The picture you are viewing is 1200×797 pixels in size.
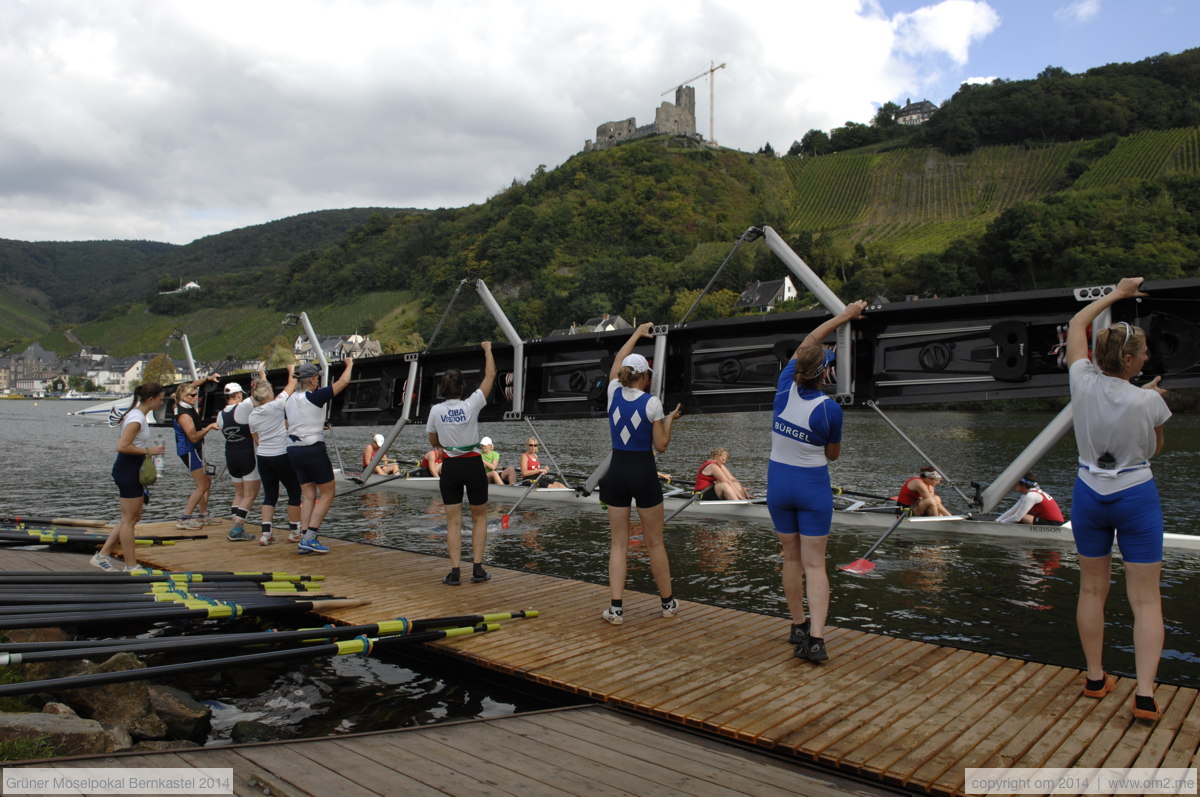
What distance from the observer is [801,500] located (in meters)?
5.69

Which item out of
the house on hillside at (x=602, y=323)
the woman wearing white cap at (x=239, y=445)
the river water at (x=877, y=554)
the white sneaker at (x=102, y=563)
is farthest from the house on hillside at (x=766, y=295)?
the white sneaker at (x=102, y=563)

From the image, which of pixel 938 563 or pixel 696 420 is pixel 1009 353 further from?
pixel 696 420

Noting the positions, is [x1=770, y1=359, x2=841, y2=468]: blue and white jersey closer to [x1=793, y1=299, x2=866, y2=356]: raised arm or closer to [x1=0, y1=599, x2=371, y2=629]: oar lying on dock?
[x1=793, y1=299, x2=866, y2=356]: raised arm

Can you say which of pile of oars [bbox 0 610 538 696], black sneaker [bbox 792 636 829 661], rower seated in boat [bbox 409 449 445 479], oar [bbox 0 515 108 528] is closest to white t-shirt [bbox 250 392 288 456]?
pile of oars [bbox 0 610 538 696]

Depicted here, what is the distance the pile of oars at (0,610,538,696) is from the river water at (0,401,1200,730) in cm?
161

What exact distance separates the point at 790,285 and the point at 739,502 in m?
84.5

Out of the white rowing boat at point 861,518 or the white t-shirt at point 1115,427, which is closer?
the white t-shirt at point 1115,427

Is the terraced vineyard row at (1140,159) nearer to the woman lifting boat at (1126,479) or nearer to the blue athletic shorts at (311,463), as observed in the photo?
the blue athletic shorts at (311,463)

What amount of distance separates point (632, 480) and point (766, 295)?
86.9 meters

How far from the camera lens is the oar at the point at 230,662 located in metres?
4.52

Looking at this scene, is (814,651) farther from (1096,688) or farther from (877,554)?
(877,554)

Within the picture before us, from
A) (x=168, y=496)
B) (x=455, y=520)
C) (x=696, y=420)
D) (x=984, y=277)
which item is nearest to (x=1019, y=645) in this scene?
(x=455, y=520)

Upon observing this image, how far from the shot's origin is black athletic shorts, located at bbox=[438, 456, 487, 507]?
8039mm

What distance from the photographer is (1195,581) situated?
10.2 m
